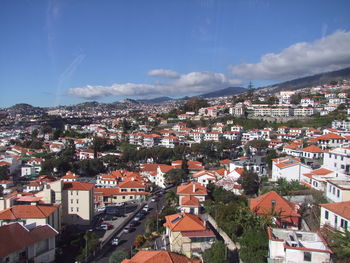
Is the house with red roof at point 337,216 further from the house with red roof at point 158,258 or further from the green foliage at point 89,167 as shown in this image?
the green foliage at point 89,167

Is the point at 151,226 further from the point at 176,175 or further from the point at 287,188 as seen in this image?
the point at 176,175

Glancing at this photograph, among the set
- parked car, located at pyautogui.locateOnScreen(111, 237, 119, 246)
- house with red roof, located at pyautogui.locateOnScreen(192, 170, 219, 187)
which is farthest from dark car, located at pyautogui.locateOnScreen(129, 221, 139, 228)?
house with red roof, located at pyautogui.locateOnScreen(192, 170, 219, 187)

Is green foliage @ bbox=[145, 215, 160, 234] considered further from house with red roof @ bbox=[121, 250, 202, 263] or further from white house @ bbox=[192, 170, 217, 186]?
white house @ bbox=[192, 170, 217, 186]

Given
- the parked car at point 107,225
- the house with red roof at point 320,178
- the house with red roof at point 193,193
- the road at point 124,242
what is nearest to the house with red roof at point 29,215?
the parked car at point 107,225

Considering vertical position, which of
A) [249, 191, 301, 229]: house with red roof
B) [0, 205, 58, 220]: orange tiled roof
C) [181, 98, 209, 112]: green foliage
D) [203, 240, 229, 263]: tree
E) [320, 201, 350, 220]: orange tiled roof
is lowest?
[0, 205, 58, 220]: orange tiled roof

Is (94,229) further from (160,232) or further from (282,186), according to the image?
(282,186)

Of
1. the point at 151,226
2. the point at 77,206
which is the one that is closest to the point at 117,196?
the point at 77,206
